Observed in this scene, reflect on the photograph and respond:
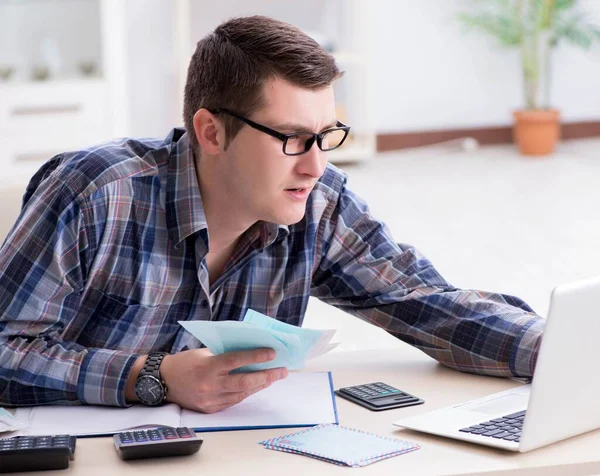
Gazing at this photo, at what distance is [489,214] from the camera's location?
5160 mm

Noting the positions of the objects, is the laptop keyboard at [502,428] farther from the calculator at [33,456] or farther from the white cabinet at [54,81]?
the white cabinet at [54,81]

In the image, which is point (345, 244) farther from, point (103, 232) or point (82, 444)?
point (82, 444)

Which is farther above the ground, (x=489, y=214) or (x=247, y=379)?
(x=247, y=379)

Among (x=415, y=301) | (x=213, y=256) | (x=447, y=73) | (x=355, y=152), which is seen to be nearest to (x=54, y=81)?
(x=355, y=152)

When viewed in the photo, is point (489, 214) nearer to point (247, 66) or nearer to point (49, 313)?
point (247, 66)

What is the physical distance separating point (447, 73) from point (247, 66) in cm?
571

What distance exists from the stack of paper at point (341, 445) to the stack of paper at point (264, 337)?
100 mm

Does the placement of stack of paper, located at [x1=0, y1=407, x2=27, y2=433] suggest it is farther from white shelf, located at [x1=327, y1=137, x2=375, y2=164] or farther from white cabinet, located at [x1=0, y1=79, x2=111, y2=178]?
white shelf, located at [x1=327, y1=137, x2=375, y2=164]

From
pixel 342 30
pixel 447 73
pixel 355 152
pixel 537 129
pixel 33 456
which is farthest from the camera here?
pixel 447 73

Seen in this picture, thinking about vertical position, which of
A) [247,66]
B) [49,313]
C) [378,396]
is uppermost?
[247,66]

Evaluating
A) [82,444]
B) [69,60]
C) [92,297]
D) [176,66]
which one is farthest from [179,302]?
[176,66]

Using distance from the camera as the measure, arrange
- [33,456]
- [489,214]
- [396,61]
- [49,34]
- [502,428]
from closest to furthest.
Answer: [33,456], [502,428], [489,214], [49,34], [396,61]

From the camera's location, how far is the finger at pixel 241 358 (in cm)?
131

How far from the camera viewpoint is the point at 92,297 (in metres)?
1.53
